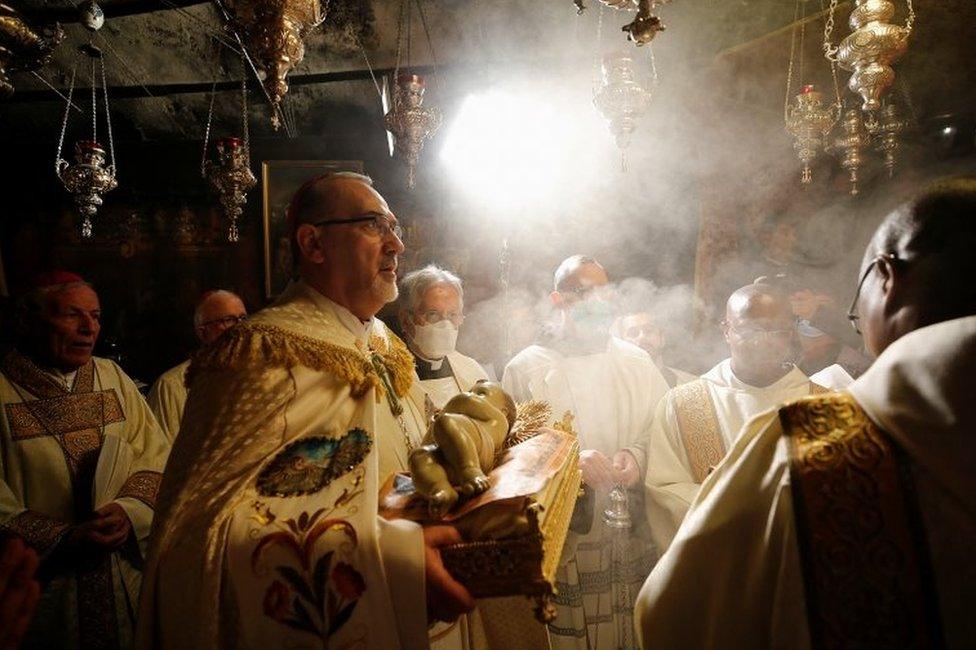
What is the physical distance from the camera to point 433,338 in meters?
4.01

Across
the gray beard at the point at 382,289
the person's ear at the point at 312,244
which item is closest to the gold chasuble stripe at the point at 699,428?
the gray beard at the point at 382,289

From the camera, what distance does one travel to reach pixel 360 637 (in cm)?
141

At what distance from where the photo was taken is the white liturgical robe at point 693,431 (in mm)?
3496

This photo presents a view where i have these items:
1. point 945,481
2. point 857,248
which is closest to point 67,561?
point 945,481

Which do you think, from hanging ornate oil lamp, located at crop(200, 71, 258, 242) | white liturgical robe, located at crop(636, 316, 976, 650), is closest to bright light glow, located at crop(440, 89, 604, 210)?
hanging ornate oil lamp, located at crop(200, 71, 258, 242)

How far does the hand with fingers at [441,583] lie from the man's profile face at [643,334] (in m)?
4.44

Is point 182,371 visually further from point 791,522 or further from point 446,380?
point 791,522

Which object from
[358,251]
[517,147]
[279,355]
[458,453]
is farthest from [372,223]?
[517,147]

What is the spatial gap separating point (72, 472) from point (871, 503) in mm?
4230

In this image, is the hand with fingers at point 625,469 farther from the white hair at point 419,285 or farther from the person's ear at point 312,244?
the person's ear at point 312,244

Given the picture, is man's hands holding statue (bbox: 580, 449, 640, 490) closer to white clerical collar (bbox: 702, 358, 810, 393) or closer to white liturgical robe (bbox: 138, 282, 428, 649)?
white clerical collar (bbox: 702, 358, 810, 393)

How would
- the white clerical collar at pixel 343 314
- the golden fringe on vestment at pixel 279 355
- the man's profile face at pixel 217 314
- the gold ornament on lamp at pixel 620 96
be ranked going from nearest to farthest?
the golden fringe on vestment at pixel 279 355 < the white clerical collar at pixel 343 314 < the gold ornament on lamp at pixel 620 96 < the man's profile face at pixel 217 314

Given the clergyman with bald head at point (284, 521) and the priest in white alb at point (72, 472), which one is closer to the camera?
the clergyman with bald head at point (284, 521)

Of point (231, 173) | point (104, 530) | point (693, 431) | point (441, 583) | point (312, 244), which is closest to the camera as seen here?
point (441, 583)
